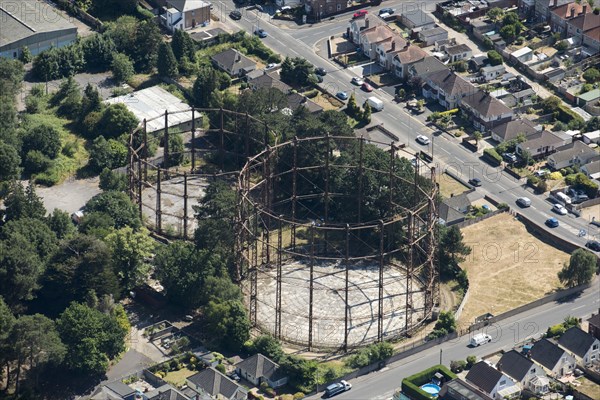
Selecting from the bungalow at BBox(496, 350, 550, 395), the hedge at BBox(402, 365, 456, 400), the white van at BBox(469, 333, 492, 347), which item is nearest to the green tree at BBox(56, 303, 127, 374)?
the hedge at BBox(402, 365, 456, 400)

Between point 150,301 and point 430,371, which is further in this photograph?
point 150,301

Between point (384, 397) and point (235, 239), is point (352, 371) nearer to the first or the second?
point (384, 397)

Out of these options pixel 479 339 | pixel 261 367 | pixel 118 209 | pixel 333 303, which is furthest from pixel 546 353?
pixel 118 209

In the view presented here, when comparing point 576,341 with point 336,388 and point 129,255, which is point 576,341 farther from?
point 129,255

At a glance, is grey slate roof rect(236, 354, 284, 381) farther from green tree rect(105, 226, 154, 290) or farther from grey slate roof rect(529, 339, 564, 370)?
grey slate roof rect(529, 339, 564, 370)

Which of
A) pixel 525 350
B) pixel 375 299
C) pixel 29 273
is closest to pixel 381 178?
pixel 375 299
